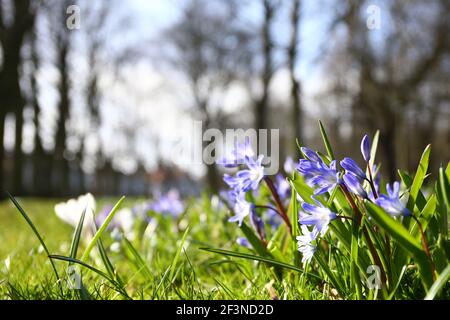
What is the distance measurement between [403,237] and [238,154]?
0.61 m

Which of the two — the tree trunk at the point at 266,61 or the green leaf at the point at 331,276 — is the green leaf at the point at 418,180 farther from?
the tree trunk at the point at 266,61

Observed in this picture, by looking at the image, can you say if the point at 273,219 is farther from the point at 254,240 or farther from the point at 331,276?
the point at 331,276

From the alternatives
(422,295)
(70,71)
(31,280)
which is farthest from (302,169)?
(70,71)

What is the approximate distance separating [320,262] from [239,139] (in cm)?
44

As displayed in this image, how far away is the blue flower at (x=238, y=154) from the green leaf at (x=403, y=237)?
1.79 feet

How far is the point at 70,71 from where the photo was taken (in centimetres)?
1614

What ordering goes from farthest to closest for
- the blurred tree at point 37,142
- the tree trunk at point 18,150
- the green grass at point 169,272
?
the blurred tree at point 37,142 < the tree trunk at point 18,150 < the green grass at point 169,272

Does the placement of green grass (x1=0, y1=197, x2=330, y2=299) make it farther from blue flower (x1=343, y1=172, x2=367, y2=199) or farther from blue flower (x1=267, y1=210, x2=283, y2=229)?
blue flower (x1=343, y1=172, x2=367, y2=199)

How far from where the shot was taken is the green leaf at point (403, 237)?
3.45 ft

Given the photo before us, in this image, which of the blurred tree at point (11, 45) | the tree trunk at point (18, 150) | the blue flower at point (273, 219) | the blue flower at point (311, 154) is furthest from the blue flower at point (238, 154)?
the tree trunk at point (18, 150)

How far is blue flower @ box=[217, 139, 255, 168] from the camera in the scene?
5.06 feet

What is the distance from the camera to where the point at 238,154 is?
155cm

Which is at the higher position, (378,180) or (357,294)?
(378,180)
